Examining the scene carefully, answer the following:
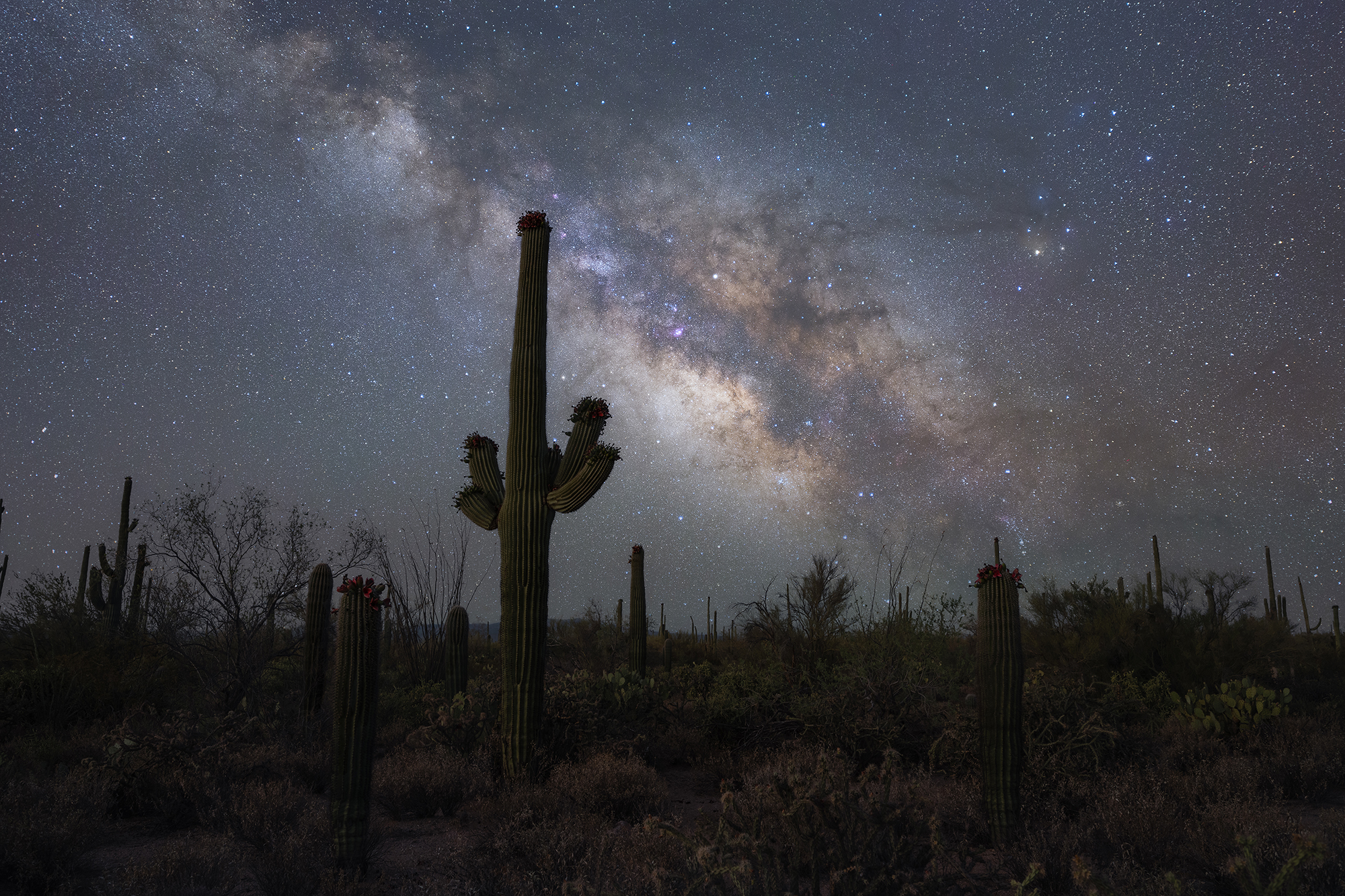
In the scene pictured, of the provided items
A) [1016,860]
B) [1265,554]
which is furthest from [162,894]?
[1265,554]

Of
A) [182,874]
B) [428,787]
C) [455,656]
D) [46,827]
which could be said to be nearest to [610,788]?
[428,787]

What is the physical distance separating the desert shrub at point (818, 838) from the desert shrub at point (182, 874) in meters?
3.57

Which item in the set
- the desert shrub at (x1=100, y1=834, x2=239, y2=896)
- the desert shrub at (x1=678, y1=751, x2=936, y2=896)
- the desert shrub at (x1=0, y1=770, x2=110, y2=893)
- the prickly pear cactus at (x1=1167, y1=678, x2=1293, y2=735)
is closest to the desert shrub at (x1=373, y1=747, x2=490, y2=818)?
the desert shrub at (x1=100, y1=834, x2=239, y2=896)

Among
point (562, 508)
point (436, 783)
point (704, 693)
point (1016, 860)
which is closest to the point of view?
point (1016, 860)

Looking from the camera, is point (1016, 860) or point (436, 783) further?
point (436, 783)

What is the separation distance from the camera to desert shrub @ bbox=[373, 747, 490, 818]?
26.7ft

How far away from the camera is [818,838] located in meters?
5.25

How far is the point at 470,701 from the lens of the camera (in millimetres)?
9914

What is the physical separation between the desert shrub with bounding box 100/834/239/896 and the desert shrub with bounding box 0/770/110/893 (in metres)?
0.52

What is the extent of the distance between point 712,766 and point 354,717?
5324mm

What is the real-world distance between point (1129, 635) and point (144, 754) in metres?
15.3

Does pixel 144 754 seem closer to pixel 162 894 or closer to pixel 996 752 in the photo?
pixel 162 894

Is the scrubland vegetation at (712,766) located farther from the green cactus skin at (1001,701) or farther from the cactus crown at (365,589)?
the cactus crown at (365,589)

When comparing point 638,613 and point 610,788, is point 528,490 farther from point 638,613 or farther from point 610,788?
point 638,613
